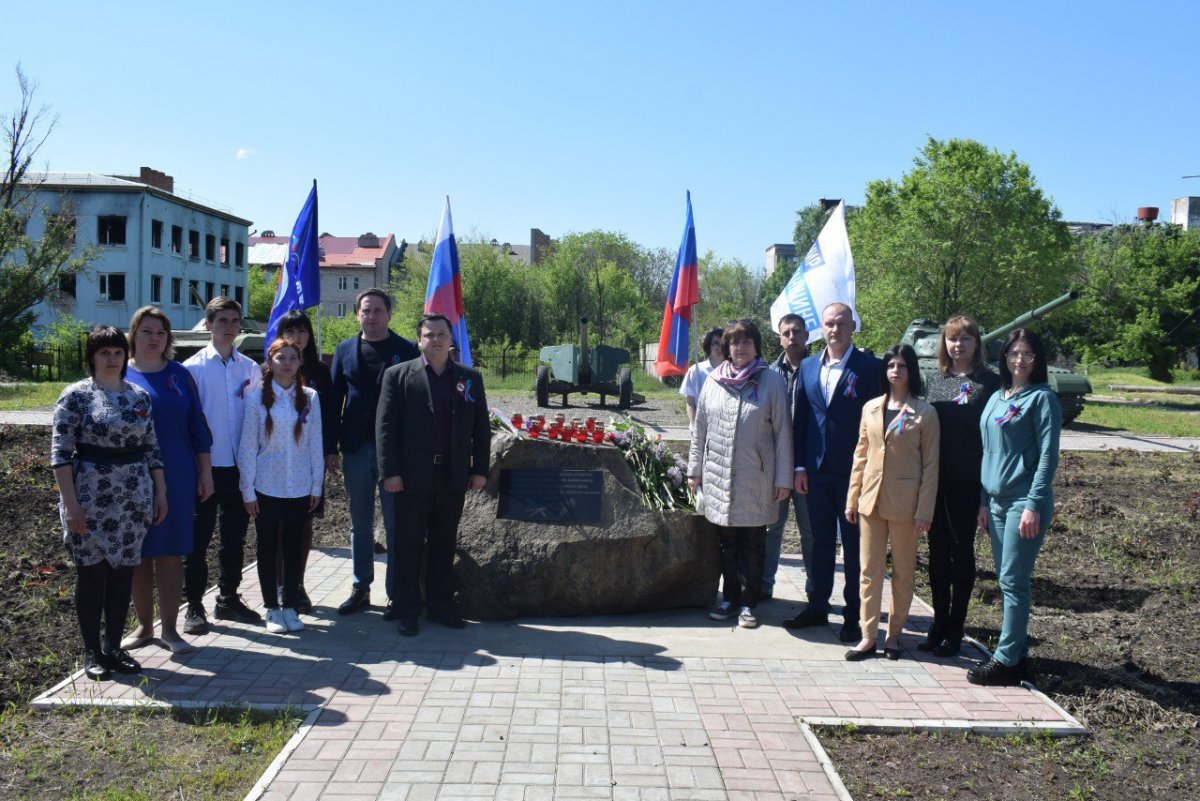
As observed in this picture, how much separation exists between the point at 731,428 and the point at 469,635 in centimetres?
189

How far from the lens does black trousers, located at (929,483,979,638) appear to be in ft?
16.3

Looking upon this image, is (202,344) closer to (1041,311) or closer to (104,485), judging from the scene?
(104,485)

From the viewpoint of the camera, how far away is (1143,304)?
1551 inches

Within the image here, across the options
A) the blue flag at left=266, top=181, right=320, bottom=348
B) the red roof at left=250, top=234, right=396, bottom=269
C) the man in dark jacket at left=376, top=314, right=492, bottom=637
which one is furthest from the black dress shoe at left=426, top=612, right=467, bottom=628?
the red roof at left=250, top=234, right=396, bottom=269

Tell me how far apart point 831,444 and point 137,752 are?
3.74m

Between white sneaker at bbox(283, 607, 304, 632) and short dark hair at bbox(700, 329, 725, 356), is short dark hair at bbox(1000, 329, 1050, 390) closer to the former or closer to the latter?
short dark hair at bbox(700, 329, 725, 356)

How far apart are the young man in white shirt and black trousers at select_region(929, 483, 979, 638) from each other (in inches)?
150

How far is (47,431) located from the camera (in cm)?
1234

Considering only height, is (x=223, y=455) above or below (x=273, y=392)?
below

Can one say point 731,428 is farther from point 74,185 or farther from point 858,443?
point 74,185

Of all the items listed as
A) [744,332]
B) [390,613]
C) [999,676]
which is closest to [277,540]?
[390,613]

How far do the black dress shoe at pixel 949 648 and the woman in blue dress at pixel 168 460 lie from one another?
156 inches

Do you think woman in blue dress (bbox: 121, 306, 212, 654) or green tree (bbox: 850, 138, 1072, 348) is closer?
woman in blue dress (bbox: 121, 306, 212, 654)

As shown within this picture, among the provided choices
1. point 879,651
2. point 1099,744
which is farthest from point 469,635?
point 1099,744
